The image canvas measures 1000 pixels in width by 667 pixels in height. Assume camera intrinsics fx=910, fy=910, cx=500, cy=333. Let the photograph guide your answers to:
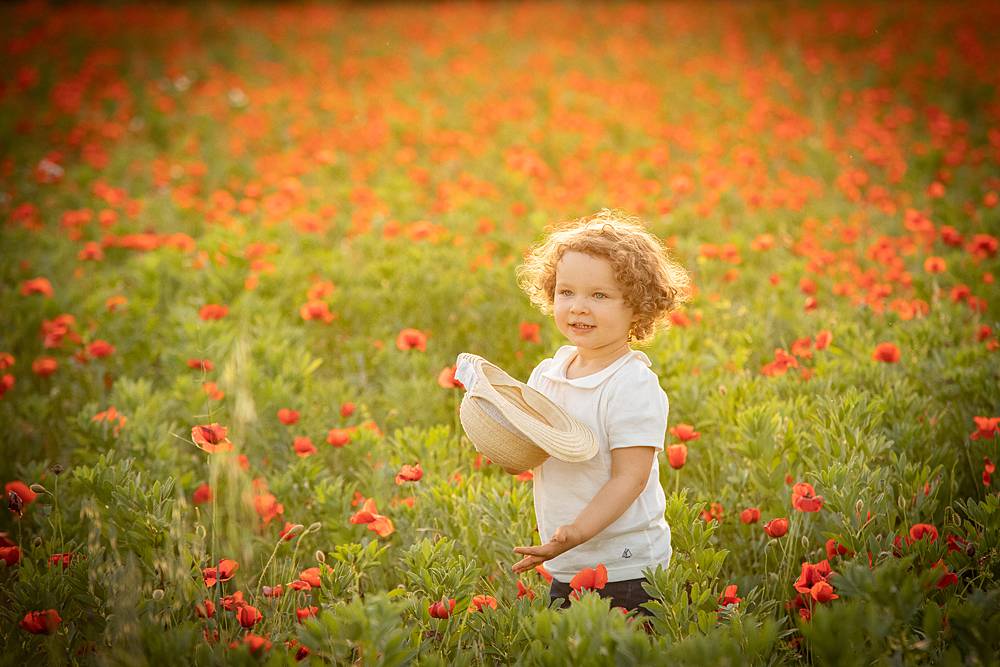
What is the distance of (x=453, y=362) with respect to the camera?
4.89m

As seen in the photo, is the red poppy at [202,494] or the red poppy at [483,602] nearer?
the red poppy at [483,602]

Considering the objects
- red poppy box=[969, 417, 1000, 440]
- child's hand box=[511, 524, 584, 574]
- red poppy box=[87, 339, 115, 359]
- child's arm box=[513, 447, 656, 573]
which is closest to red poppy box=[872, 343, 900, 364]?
red poppy box=[969, 417, 1000, 440]

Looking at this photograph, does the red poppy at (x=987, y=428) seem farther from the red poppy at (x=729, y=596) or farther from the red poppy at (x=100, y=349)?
the red poppy at (x=100, y=349)

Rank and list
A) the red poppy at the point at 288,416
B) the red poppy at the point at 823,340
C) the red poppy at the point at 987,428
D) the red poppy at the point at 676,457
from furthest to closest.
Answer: the red poppy at the point at 823,340 → the red poppy at the point at 288,416 → the red poppy at the point at 987,428 → the red poppy at the point at 676,457

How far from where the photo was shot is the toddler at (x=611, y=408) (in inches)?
99.0

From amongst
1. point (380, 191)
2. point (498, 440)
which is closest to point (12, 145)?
point (380, 191)

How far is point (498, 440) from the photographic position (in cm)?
244

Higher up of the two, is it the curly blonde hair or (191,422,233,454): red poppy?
the curly blonde hair

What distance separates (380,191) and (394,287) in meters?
2.57

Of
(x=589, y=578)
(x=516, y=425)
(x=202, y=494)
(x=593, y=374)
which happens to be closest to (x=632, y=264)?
(x=593, y=374)

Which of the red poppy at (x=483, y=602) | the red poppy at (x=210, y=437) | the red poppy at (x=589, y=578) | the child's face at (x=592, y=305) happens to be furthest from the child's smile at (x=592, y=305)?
the red poppy at (x=210, y=437)

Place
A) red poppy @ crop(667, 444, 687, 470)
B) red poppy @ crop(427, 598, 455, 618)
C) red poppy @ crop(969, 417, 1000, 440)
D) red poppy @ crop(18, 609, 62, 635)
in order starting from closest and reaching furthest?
1. red poppy @ crop(18, 609, 62, 635)
2. red poppy @ crop(427, 598, 455, 618)
3. red poppy @ crop(667, 444, 687, 470)
4. red poppy @ crop(969, 417, 1000, 440)

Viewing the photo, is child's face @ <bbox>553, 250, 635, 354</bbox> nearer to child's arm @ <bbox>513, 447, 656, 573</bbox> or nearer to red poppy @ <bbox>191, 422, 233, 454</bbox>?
child's arm @ <bbox>513, 447, 656, 573</bbox>

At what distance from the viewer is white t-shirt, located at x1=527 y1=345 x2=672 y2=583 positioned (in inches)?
99.4
